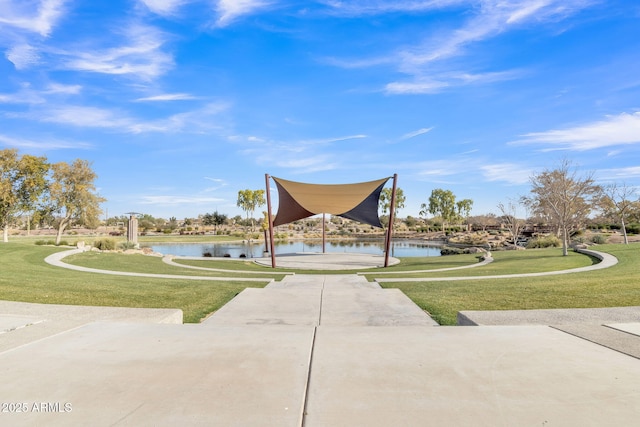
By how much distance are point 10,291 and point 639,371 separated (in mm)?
11013

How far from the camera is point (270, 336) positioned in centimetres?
466

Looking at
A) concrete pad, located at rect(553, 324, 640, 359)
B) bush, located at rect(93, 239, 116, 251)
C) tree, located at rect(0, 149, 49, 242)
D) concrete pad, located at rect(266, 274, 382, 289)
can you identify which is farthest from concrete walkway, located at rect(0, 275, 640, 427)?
tree, located at rect(0, 149, 49, 242)

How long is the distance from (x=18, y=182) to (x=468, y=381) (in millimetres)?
36983

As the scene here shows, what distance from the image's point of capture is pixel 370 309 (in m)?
7.62

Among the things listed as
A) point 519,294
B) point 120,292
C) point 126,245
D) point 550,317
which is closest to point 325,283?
point 519,294

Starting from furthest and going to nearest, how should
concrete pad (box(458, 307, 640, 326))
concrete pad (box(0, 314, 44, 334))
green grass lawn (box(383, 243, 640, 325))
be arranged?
green grass lawn (box(383, 243, 640, 325)) → concrete pad (box(458, 307, 640, 326)) → concrete pad (box(0, 314, 44, 334))

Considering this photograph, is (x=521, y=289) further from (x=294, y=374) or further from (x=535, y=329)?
(x=294, y=374)

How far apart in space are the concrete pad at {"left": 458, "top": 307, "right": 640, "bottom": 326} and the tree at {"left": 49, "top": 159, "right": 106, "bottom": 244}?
34.9 metres

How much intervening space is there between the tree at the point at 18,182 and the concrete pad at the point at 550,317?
34485 millimetres

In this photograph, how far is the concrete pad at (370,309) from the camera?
657cm

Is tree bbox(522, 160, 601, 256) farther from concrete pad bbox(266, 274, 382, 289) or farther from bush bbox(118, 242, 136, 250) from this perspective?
bush bbox(118, 242, 136, 250)

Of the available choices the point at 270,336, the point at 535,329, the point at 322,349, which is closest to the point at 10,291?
the point at 270,336

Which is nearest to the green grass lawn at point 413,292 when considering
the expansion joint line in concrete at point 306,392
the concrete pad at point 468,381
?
the concrete pad at point 468,381

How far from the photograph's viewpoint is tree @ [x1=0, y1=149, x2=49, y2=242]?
95.9 feet
